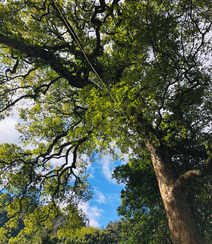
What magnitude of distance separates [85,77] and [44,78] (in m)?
2.95

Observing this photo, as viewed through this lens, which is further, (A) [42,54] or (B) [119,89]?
(A) [42,54]

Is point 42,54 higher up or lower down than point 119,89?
higher up

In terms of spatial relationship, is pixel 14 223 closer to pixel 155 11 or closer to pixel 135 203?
pixel 135 203

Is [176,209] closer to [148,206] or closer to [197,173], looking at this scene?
[197,173]

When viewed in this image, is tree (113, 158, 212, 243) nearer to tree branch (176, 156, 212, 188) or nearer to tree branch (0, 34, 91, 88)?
tree branch (176, 156, 212, 188)

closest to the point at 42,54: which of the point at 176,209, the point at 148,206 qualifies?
the point at 176,209

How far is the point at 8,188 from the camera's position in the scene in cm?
656

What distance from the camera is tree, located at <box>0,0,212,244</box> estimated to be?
361 cm

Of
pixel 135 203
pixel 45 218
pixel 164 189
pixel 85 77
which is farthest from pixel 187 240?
pixel 45 218

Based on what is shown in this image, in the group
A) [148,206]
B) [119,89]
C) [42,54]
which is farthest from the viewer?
[148,206]

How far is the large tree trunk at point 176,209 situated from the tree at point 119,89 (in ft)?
0.06

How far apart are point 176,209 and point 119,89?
314cm

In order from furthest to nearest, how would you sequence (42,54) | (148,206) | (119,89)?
(148,206) → (42,54) → (119,89)

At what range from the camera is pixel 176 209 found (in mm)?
3424
